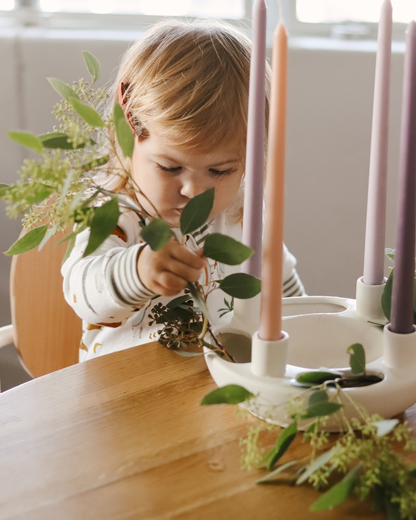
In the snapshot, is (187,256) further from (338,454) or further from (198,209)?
(338,454)

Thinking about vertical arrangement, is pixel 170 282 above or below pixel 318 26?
below

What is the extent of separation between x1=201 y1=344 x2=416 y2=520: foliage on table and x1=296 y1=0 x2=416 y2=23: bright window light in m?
1.45

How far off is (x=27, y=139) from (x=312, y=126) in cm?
121

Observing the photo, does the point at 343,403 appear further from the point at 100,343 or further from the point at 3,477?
the point at 100,343

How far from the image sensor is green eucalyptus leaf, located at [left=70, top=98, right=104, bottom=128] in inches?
17.2

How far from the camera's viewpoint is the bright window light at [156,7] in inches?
63.7

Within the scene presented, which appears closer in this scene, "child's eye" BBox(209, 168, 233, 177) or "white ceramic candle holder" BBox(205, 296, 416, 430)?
"white ceramic candle holder" BBox(205, 296, 416, 430)

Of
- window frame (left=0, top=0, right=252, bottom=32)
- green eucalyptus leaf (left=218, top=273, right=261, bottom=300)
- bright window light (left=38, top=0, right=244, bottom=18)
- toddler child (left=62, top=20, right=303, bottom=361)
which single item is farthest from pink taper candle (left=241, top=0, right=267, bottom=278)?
bright window light (left=38, top=0, right=244, bottom=18)

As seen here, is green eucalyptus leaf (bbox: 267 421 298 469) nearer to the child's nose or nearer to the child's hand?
the child's hand

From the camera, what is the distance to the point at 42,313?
1149 mm

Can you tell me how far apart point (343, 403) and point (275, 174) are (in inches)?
7.5

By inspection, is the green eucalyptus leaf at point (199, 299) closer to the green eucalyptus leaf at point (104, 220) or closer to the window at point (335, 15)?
the green eucalyptus leaf at point (104, 220)

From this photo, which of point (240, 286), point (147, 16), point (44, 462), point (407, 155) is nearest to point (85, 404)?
point (44, 462)

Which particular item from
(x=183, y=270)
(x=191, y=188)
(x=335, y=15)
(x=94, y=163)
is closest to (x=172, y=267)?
(x=183, y=270)
